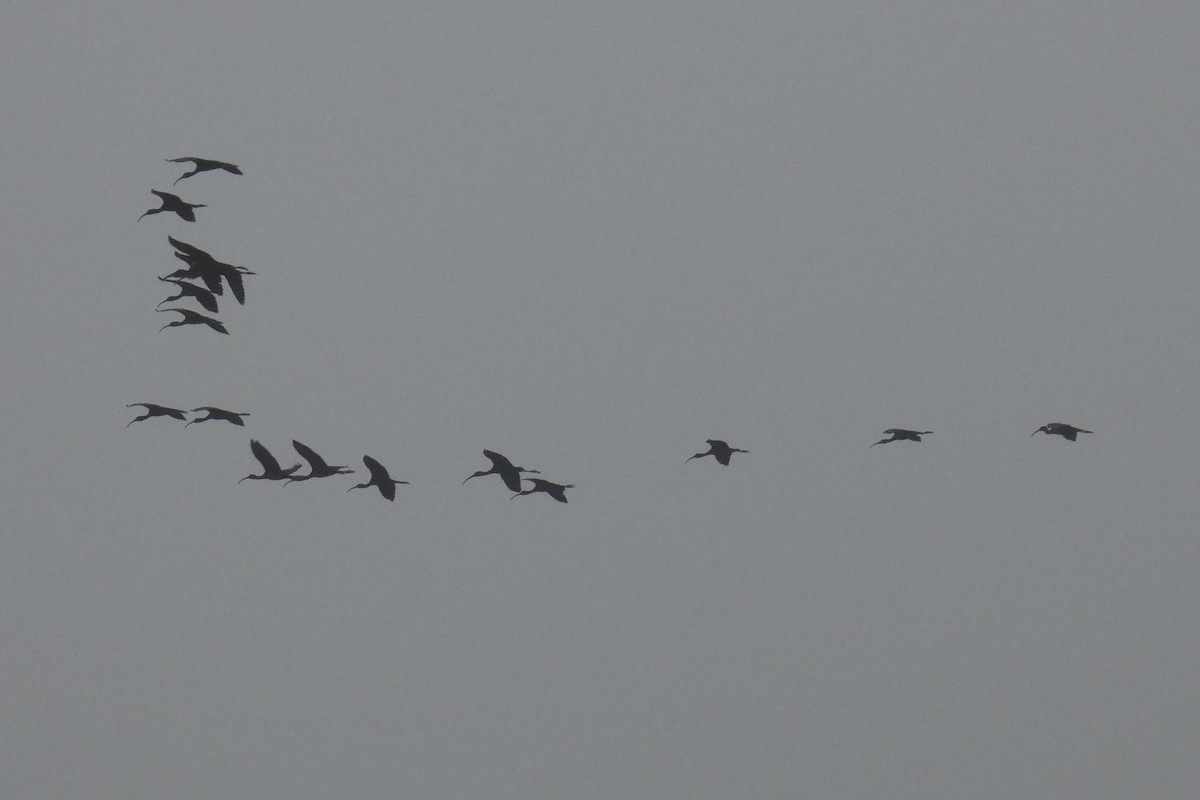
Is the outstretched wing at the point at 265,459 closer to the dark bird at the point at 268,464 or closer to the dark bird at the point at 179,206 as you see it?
the dark bird at the point at 268,464

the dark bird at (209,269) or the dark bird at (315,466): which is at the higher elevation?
the dark bird at (209,269)

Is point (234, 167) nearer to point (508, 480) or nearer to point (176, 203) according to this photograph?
point (176, 203)

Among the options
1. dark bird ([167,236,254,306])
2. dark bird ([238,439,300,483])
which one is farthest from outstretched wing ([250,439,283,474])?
dark bird ([167,236,254,306])

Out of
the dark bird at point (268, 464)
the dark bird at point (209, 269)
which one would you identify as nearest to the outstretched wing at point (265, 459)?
the dark bird at point (268, 464)

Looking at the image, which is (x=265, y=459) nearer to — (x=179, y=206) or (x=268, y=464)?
(x=268, y=464)

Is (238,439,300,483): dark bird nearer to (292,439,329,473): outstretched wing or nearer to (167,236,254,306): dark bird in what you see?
(292,439,329,473): outstretched wing

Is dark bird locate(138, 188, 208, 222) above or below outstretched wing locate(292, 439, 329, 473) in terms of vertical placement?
above

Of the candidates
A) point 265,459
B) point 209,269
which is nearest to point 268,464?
point 265,459

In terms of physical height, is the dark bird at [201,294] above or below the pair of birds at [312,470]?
above

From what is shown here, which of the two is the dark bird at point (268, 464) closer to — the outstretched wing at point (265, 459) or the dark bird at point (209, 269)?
the outstretched wing at point (265, 459)

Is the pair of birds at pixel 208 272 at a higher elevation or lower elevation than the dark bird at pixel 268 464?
higher

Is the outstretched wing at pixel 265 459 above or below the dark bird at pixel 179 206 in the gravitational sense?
below

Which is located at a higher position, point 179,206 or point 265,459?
point 179,206

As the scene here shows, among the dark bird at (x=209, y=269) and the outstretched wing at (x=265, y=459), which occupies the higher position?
the dark bird at (x=209, y=269)
